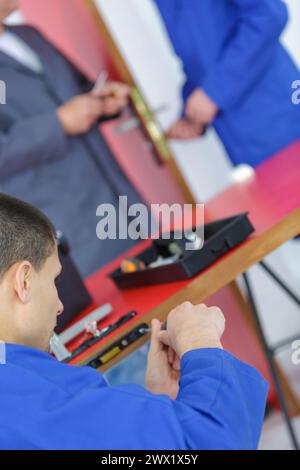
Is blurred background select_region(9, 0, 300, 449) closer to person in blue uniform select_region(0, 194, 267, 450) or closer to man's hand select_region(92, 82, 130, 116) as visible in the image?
man's hand select_region(92, 82, 130, 116)

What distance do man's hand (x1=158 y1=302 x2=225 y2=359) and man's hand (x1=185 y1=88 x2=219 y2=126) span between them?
1176 mm

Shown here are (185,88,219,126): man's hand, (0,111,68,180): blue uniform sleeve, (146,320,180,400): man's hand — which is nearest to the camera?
(146,320,180,400): man's hand

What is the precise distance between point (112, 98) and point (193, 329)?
1332 millimetres

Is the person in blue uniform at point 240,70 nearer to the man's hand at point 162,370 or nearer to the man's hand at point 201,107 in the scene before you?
the man's hand at point 201,107

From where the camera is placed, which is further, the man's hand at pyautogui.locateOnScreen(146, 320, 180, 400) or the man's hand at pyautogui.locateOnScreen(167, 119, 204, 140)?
the man's hand at pyautogui.locateOnScreen(167, 119, 204, 140)

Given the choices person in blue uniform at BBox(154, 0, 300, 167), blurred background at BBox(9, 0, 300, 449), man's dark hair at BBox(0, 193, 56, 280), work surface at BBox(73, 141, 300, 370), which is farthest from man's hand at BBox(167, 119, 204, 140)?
man's dark hair at BBox(0, 193, 56, 280)

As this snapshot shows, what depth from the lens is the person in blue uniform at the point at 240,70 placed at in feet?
6.61

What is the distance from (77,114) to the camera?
202cm

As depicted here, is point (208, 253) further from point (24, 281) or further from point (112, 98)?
point (112, 98)

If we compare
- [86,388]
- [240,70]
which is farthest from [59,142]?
[86,388]

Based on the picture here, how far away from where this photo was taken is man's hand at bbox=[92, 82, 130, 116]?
214 cm

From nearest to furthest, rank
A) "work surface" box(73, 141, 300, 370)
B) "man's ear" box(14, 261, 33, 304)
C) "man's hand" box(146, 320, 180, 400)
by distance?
"man's ear" box(14, 261, 33, 304) < "man's hand" box(146, 320, 180, 400) < "work surface" box(73, 141, 300, 370)

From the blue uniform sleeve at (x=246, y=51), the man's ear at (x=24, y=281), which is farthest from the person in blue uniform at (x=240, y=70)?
the man's ear at (x=24, y=281)

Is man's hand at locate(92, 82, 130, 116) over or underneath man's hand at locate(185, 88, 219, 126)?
over
